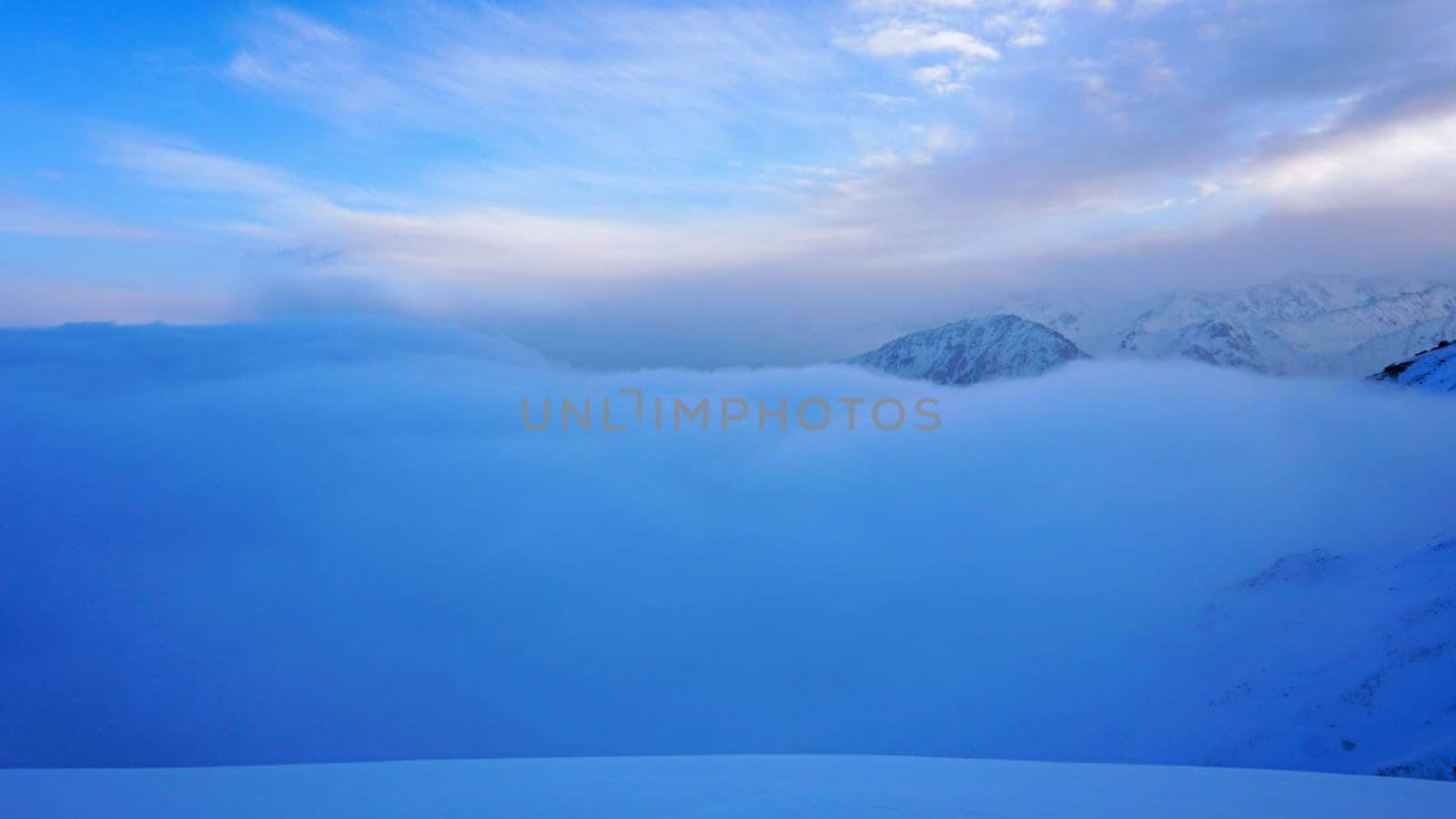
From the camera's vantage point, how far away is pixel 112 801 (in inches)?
371

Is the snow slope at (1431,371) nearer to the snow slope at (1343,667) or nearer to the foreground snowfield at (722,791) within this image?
the snow slope at (1343,667)

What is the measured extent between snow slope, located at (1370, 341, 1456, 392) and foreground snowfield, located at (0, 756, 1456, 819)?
11205 centimetres

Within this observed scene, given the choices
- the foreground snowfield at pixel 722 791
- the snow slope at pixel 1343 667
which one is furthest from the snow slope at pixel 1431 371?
the foreground snowfield at pixel 722 791

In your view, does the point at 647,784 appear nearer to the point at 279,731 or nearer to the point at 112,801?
the point at 112,801

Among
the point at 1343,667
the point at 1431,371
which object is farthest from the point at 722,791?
the point at 1431,371

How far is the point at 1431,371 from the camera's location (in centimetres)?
9344

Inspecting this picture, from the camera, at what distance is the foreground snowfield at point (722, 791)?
356 inches

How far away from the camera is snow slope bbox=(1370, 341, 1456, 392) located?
87.4 meters

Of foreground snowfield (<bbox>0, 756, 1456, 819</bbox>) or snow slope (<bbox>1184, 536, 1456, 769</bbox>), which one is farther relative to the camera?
snow slope (<bbox>1184, 536, 1456, 769</bbox>)

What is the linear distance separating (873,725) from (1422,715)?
2442 centimetres

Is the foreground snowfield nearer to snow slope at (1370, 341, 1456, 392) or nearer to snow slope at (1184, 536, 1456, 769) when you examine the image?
snow slope at (1184, 536, 1456, 769)

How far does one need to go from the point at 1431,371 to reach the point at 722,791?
426 ft

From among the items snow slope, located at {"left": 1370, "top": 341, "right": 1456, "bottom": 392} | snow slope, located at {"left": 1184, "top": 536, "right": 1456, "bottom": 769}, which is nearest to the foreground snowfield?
snow slope, located at {"left": 1184, "top": 536, "right": 1456, "bottom": 769}

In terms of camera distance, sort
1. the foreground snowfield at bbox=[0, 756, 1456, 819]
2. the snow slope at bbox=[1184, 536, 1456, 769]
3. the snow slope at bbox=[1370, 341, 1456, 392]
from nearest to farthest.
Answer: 1. the foreground snowfield at bbox=[0, 756, 1456, 819]
2. the snow slope at bbox=[1184, 536, 1456, 769]
3. the snow slope at bbox=[1370, 341, 1456, 392]
